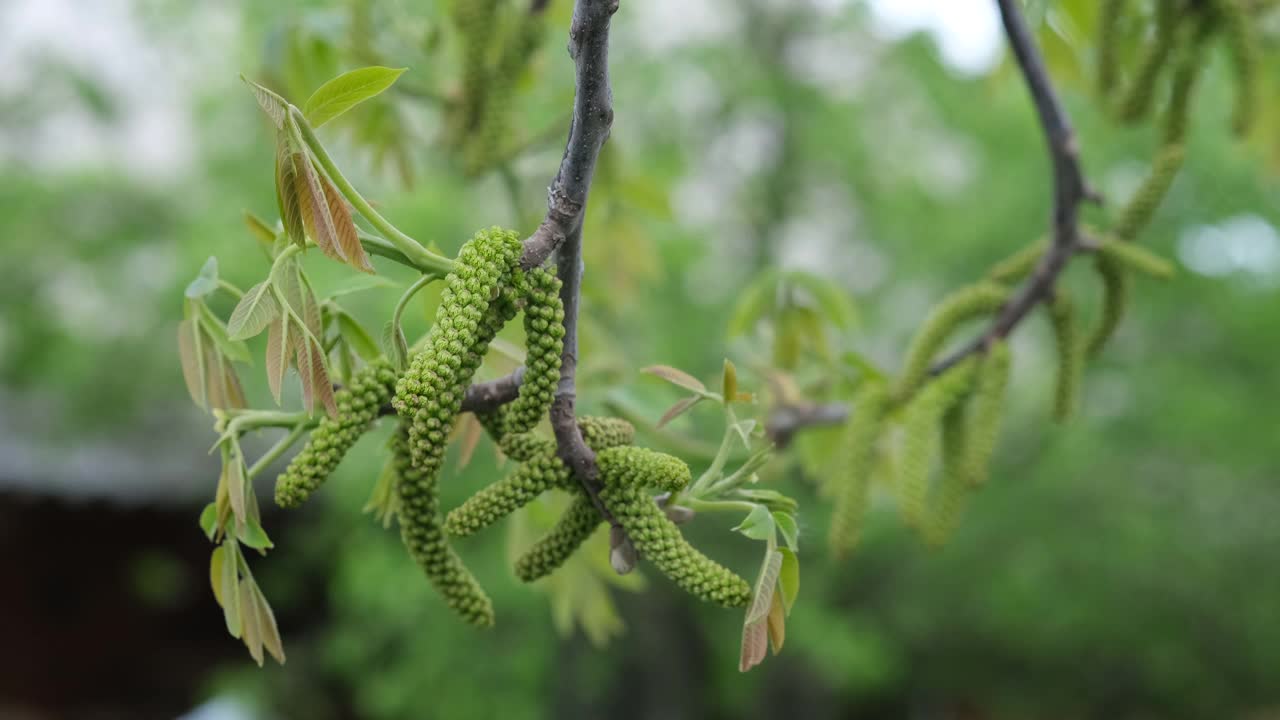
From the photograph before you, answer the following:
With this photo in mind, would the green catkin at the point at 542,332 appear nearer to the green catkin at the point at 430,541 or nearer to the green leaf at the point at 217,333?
the green catkin at the point at 430,541

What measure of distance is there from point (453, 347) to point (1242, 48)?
152 centimetres

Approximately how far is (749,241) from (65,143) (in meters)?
4.94

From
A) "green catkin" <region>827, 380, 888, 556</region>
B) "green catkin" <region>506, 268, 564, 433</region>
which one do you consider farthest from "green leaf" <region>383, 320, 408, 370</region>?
"green catkin" <region>827, 380, 888, 556</region>

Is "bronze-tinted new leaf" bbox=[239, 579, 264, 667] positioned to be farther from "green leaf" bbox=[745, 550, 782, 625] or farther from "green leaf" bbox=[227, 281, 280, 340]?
"green leaf" bbox=[745, 550, 782, 625]

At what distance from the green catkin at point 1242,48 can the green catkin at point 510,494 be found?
4.63ft

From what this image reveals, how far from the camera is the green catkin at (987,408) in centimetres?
153

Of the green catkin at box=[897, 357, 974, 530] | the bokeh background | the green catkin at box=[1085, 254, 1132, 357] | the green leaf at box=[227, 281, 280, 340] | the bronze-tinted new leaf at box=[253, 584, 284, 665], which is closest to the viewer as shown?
the green leaf at box=[227, 281, 280, 340]

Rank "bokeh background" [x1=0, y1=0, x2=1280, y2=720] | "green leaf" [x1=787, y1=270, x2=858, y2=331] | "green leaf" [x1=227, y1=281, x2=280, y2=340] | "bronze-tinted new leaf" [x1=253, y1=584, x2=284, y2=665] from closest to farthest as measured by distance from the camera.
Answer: "green leaf" [x1=227, y1=281, x2=280, y2=340]
"bronze-tinted new leaf" [x1=253, y1=584, x2=284, y2=665]
"green leaf" [x1=787, y1=270, x2=858, y2=331]
"bokeh background" [x1=0, y1=0, x2=1280, y2=720]

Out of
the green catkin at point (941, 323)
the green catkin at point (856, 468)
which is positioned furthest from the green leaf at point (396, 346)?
the green catkin at point (941, 323)

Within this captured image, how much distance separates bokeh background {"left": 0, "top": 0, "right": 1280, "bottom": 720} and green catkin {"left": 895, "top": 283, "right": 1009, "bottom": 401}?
86 centimetres

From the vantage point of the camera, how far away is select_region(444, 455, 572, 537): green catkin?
0.91m

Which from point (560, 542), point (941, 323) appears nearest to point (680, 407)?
point (560, 542)

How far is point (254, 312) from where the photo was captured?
2.84 feet

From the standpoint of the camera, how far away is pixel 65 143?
747 centimetres
